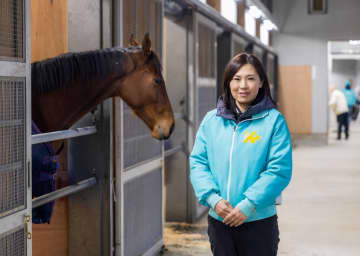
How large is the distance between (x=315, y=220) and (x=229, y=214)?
12.1 feet

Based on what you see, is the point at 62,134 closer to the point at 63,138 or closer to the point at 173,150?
the point at 63,138

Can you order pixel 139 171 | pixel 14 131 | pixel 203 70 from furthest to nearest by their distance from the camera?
1. pixel 203 70
2. pixel 139 171
3. pixel 14 131

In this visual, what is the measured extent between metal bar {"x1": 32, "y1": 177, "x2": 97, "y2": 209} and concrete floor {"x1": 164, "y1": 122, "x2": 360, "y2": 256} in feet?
4.52

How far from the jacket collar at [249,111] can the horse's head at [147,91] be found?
100cm

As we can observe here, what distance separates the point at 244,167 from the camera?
220 centimetres

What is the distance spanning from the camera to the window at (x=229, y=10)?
7.04m

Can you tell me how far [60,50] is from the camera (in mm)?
3291

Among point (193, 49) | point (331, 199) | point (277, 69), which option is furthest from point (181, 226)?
point (277, 69)

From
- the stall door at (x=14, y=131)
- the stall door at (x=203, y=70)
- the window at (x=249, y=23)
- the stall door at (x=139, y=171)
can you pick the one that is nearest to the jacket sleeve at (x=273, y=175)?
the stall door at (x=14, y=131)

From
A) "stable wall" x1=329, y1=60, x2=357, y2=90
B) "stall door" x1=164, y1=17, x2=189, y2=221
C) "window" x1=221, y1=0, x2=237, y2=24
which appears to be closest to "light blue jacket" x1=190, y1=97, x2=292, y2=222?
"stall door" x1=164, y1=17, x2=189, y2=221

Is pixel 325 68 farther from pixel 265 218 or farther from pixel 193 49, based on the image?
pixel 265 218

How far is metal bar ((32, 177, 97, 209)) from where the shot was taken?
8.84ft

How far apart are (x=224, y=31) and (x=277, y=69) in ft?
20.7

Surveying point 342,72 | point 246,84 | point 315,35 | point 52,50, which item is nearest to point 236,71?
point 246,84
